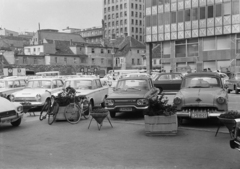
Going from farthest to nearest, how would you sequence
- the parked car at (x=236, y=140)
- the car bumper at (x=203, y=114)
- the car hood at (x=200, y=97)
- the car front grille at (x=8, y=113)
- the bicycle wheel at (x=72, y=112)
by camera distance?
the bicycle wheel at (x=72, y=112) < the car front grille at (x=8, y=113) < the car hood at (x=200, y=97) < the car bumper at (x=203, y=114) < the parked car at (x=236, y=140)

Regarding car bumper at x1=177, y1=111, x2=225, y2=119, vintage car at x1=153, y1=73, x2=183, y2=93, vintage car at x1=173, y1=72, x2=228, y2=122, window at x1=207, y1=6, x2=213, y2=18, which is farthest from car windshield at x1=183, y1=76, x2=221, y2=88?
window at x1=207, y1=6, x2=213, y2=18

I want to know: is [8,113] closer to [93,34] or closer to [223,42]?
[223,42]

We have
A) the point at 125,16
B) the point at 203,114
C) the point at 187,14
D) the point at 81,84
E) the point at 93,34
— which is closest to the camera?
the point at 203,114

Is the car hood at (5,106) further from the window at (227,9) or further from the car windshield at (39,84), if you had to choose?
the window at (227,9)

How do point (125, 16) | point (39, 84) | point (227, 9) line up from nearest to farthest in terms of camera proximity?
1. point (39, 84)
2. point (227, 9)
3. point (125, 16)

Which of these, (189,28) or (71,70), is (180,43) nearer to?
(189,28)

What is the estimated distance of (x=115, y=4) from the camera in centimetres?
13850

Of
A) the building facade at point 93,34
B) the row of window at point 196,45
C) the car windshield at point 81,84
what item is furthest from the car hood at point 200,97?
the building facade at point 93,34

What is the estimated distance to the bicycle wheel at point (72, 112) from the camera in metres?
12.8

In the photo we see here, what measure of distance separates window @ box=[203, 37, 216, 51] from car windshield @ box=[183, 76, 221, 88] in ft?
131

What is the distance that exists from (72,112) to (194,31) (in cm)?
4269

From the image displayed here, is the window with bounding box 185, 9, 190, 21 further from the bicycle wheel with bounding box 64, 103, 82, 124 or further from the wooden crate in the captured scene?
the wooden crate

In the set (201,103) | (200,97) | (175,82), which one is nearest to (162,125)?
(201,103)

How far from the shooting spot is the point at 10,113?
11414 millimetres
